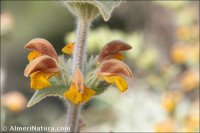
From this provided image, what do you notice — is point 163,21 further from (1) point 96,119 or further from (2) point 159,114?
(1) point 96,119

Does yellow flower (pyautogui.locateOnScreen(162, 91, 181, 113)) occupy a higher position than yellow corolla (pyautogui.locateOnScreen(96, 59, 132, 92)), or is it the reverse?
yellow flower (pyautogui.locateOnScreen(162, 91, 181, 113))

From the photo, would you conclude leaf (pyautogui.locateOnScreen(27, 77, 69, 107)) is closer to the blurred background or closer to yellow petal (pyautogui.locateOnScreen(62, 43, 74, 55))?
yellow petal (pyautogui.locateOnScreen(62, 43, 74, 55))

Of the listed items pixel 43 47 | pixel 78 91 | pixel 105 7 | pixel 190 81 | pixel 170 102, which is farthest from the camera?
pixel 190 81

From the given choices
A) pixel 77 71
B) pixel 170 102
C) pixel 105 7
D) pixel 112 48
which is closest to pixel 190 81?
pixel 170 102

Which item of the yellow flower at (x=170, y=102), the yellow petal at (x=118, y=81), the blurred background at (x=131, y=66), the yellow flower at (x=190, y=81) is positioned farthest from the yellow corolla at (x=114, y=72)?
the yellow flower at (x=190, y=81)

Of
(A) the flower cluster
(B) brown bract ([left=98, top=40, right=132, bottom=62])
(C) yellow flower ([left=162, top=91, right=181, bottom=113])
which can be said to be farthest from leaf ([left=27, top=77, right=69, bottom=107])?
(C) yellow flower ([left=162, top=91, right=181, bottom=113])

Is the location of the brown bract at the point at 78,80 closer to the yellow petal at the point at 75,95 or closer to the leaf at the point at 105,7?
the yellow petal at the point at 75,95

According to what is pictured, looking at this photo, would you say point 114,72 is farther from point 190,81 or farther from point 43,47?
point 190,81
